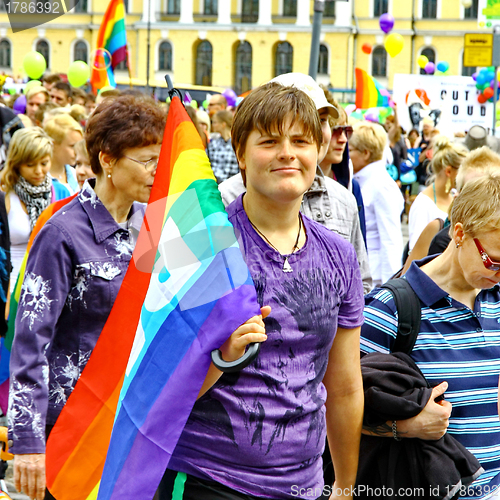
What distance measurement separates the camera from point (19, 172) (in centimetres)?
529

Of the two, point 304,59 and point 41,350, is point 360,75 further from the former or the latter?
point 304,59

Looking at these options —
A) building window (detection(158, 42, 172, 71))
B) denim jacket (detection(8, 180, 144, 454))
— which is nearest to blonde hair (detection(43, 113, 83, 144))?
denim jacket (detection(8, 180, 144, 454))

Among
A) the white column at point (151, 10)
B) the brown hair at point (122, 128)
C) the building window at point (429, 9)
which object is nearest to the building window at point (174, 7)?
the white column at point (151, 10)

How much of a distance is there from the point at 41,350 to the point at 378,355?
1.04 metres

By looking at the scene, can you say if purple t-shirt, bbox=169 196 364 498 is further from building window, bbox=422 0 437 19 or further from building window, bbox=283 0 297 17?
building window, bbox=283 0 297 17

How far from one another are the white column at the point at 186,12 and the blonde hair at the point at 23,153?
186 feet

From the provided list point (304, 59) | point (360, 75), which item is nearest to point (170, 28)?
point (304, 59)

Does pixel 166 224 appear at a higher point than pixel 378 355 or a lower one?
higher

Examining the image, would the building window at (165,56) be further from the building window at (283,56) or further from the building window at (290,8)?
the building window at (290,8)

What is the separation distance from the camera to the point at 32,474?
244 centimetres

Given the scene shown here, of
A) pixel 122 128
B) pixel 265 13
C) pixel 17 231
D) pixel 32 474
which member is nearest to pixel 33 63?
pixel 17 231

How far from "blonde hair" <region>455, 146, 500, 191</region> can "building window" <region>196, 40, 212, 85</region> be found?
2259 inches

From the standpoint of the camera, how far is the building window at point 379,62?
56625 mm

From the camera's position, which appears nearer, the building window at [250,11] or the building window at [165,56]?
the building window at [165,56]
